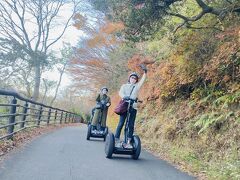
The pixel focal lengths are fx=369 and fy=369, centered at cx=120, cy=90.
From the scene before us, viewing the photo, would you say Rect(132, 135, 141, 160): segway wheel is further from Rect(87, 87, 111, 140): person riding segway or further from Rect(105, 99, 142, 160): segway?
Rect(87, 87, 111, 140): person riding segway

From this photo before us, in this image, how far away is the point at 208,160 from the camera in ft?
26.0

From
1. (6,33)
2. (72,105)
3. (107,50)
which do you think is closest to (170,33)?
(107,50)

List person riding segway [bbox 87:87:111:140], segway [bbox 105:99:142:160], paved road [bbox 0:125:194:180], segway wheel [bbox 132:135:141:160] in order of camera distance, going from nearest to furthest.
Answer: paved road [bbox 0:125:194:180] → segway [bbox 105:99:142:160] → segway wheel [bbox 132:135:141:160] → person riding segway [bbox 87:87:111:140]

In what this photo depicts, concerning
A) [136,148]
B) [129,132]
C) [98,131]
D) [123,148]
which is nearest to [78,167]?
[123,148]

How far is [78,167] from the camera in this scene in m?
6.62

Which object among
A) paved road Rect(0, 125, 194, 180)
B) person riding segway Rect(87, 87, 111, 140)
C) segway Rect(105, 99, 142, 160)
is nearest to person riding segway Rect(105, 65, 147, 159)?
segway Rect(105, 99, 142, 160)

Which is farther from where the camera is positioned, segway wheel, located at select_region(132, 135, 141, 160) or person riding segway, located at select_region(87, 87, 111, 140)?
person riding segway, located at select_region(87, 87, 111, 140)

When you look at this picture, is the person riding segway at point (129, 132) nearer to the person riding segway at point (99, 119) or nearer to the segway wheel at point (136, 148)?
the segway wheel at point (136, 148)

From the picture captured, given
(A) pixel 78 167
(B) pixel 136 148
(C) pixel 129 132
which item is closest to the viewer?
(A) pixel 78 167

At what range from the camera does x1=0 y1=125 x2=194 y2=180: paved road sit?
5.88 m

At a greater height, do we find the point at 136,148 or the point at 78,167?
the point at 136,148

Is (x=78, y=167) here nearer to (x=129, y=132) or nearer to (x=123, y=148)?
(x=123, y=148)

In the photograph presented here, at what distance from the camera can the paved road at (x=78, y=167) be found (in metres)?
5.88

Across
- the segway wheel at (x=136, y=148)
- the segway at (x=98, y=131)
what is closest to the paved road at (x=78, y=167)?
the segway wheel at (x=136, y=148)
